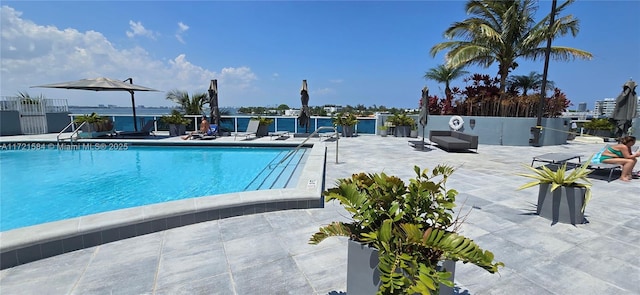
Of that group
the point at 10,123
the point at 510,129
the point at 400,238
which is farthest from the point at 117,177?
the point at 510,129

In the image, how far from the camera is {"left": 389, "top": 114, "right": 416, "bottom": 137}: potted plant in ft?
42.6

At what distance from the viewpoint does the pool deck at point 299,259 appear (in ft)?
6.92

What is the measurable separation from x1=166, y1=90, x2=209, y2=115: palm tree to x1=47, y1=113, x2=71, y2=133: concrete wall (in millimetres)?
4714

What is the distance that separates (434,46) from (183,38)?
1268 centimetres

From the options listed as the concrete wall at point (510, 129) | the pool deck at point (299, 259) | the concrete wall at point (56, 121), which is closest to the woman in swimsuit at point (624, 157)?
the pool deck at point (299, 259)

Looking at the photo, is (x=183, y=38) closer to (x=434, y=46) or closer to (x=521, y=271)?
(x=434, y=46)

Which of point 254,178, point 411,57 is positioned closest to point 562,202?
point 254,178

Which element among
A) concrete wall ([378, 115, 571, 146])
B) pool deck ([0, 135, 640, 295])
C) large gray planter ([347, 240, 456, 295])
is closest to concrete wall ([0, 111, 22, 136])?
pool deck ([0, 135, 640, 295])

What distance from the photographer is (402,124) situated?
43.0 feet

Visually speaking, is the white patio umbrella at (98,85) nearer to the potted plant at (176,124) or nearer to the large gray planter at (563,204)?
the potted plant at (176,124)

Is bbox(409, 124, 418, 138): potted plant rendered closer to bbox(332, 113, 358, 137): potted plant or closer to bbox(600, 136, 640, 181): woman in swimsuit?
bbox(332, 113, 358, 137): potted plant

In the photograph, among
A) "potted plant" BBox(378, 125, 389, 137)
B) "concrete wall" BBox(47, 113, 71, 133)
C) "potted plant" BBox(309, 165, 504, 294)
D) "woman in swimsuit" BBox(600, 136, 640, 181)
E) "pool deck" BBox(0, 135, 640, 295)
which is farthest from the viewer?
"potted plant" BBox(378, 125, 389, 137)

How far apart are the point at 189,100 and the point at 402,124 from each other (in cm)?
1154

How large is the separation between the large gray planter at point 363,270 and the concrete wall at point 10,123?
17367 millimetres
